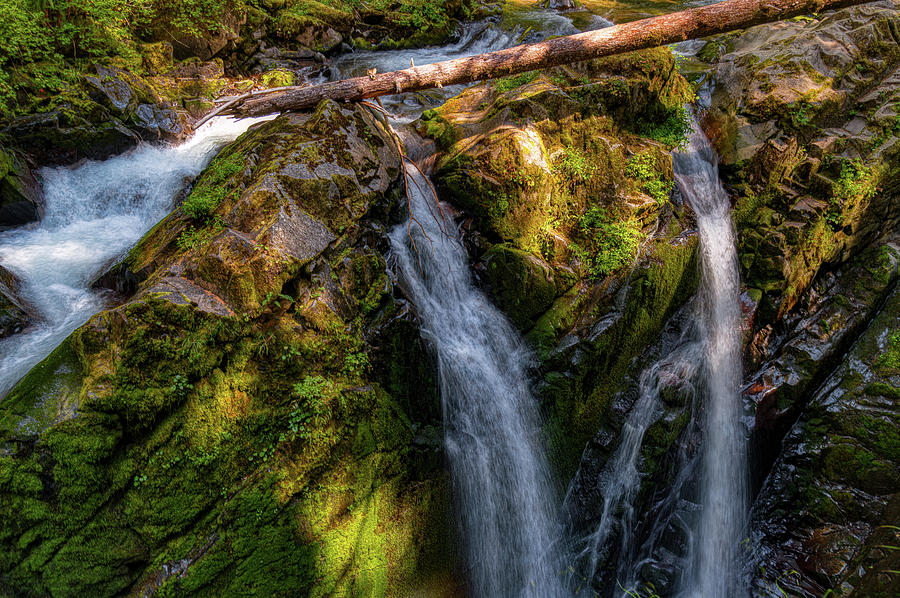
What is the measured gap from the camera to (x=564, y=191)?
17.4ft

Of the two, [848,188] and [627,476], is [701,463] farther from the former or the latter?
[848,188]

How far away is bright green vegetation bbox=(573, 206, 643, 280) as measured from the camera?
5.14 m

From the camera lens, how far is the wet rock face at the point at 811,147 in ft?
19.0

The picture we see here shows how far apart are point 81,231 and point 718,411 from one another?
880 cm

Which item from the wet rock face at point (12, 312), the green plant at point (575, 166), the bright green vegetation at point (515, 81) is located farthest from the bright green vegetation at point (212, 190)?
the green plant at point (575, 166)

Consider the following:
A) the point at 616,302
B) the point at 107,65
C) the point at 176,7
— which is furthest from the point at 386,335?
the point at 176,7

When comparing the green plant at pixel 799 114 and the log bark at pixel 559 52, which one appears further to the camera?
the green plant at pixel 799 114

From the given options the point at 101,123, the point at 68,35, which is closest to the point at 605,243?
the point at 101,123

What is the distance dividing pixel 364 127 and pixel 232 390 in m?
3.38

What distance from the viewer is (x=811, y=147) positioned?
235 inches

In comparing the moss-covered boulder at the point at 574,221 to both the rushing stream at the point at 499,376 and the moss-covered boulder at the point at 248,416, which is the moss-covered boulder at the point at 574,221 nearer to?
the rushing stream at the point at 499,376

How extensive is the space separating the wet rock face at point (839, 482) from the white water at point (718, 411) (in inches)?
15.2

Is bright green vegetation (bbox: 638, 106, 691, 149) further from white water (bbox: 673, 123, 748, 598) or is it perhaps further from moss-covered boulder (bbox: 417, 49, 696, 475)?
white water (bbox: 673, 123, 748, 598)

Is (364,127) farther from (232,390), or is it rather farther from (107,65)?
(107,65)
